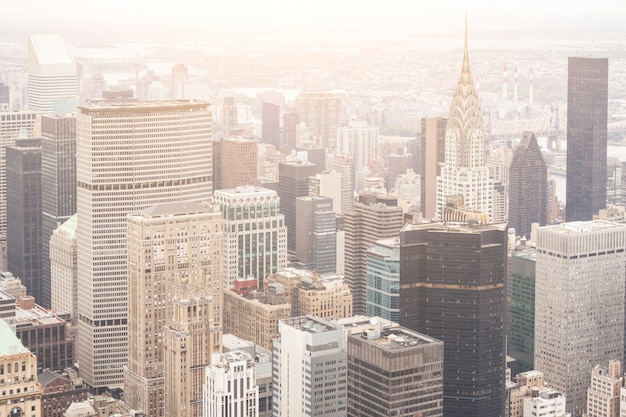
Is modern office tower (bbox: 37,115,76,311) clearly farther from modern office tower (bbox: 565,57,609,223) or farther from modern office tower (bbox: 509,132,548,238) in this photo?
modern office tower (bbox: 565,57,609,223)

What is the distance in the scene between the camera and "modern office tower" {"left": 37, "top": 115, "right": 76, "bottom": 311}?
2966 centimetres

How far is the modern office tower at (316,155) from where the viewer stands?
3573cm

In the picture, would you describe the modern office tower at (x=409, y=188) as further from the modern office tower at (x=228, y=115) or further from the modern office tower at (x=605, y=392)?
the modern office tower at (x=605, y=392)

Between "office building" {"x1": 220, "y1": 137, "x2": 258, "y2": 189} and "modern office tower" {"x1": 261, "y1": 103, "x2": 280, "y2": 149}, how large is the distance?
3.35 ft

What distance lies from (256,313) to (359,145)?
13.1 meters

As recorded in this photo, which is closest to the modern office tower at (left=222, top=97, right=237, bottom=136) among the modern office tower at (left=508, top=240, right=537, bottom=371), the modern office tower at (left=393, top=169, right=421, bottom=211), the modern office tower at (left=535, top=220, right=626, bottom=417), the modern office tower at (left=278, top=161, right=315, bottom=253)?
the modern office tower at (left=278, top=161, right=315, bottom=253)

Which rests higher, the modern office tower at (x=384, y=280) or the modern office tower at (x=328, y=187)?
the modern office tower at (x=328, y=187)

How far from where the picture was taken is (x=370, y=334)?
730 inches

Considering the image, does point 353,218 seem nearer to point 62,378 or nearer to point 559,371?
point 559,371

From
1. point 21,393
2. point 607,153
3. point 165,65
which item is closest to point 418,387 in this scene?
point 21,393

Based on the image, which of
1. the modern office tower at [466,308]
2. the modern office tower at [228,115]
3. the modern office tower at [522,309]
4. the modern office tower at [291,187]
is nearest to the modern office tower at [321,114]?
the modern office tower at [291,187]

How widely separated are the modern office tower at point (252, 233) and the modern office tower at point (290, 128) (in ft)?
22.3

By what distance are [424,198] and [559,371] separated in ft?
20.9

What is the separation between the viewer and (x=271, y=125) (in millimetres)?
36281
